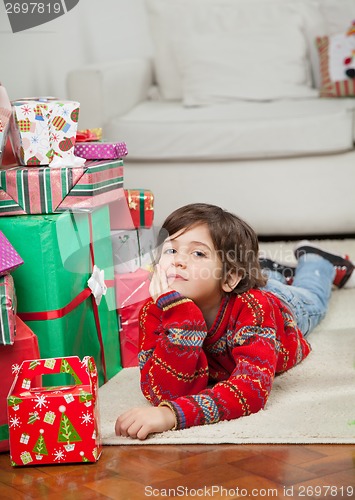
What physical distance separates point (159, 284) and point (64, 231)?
19 centimetres

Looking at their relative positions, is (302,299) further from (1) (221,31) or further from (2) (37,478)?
(1) (221,31)

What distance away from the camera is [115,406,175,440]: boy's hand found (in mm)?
1159

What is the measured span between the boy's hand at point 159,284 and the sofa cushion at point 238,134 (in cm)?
119

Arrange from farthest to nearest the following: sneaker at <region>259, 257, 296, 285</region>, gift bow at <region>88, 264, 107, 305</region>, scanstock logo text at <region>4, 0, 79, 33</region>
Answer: scanstock logo text at <region>4, 0, 79, 33</region>, sneaker at <region>259, 257, 296, 285</region>, gift bow at <region>88, 264, 107, 305</region>

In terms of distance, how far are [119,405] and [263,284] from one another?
341 millimetres

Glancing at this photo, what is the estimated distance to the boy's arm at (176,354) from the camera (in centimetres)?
124

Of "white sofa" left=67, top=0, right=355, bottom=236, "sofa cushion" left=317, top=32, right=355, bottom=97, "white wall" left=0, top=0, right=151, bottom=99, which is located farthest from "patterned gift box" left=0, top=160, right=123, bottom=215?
"sofa cushion" left=317, top=32, right=355, bottom=97

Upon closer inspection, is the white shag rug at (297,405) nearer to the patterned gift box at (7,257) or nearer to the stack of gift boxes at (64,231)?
the stack of gift boxes at (64,231)

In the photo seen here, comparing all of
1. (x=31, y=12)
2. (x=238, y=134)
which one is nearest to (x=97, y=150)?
(x=238, y=134)

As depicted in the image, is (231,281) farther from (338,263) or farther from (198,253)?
(338,263)

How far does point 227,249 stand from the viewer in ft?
4.40

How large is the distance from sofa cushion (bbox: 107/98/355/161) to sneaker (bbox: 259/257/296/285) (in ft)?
1.89

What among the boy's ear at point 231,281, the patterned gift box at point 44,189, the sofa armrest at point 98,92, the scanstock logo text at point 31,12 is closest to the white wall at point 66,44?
the scanstock logo text at point 31,12

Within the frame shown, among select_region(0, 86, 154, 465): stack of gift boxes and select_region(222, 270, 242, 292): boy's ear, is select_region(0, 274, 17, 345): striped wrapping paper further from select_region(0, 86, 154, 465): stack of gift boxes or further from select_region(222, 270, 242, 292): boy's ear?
select_region(222, 270, 242, 292): boy's ear
